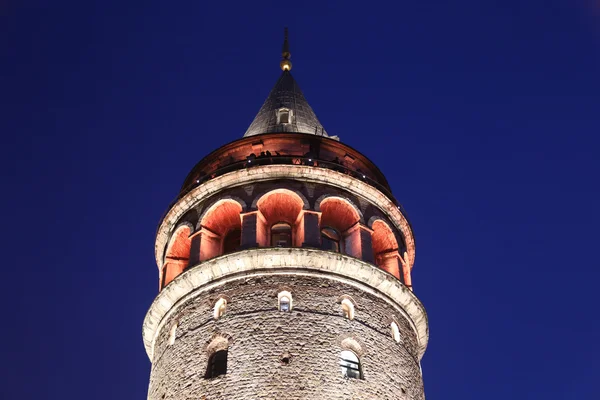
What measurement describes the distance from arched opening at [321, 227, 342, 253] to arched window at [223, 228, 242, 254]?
9.32 ft

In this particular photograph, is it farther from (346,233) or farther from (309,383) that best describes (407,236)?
(309,383)

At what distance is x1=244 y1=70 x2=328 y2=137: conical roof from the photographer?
33.9 metres

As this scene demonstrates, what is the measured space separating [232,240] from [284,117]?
24.9 ft

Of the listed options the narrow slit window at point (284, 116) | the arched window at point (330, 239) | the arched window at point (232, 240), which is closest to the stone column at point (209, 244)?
the arched window at point (232, 240)

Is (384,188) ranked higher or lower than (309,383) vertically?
higher

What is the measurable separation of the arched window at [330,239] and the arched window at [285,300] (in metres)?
3.82

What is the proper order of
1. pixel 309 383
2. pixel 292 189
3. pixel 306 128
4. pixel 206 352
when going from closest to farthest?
pixel 309 383
pixel 206 352
pixel 292 189
pixel 306 128

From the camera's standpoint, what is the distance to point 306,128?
3400 cm

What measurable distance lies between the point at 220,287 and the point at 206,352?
7.71 ft

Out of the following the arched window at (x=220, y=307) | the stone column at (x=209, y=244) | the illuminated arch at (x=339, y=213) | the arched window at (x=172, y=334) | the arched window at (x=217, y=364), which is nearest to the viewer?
the arched window at (x=217, y=364)

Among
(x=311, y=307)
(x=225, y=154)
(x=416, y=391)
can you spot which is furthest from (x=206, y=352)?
(x=225, y=154)

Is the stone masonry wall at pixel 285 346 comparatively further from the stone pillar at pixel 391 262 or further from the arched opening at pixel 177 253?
the arched opening at pixel 177 253

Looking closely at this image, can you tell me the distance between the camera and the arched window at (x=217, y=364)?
23.8 m

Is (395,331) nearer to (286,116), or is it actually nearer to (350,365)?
(350,365)
